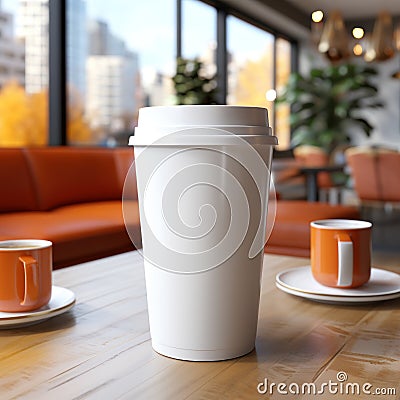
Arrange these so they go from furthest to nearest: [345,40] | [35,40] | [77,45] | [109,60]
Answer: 1. [345,40]
2. [109,60]
3. [77,45]
4. [35,40]

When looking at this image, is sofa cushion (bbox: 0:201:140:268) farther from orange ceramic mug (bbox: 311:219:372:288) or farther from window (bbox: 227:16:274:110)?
window (bbox: 227:16:274:110)

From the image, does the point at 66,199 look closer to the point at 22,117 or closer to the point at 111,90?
the point at 22,117

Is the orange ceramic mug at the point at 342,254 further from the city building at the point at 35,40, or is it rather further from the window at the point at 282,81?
the window at the point at 282,81

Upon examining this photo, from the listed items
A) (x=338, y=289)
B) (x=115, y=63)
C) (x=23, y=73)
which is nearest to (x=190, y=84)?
(x=115, y=63)

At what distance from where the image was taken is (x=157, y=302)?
1.63 feet

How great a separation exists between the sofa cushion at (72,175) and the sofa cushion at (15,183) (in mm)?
40

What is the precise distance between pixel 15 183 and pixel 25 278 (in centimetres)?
191

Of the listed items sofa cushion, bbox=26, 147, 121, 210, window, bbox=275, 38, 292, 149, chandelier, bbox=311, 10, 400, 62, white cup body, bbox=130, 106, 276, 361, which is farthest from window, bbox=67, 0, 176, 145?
white cup body, bbox=130, 106, 276, 361

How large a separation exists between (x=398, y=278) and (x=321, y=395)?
0.39m

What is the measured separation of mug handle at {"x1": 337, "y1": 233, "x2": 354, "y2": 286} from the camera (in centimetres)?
64

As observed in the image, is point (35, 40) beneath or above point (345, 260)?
above

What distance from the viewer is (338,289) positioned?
692mm

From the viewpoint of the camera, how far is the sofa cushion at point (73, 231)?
183 cm

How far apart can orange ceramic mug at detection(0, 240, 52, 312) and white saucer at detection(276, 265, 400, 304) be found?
0.29 meters
